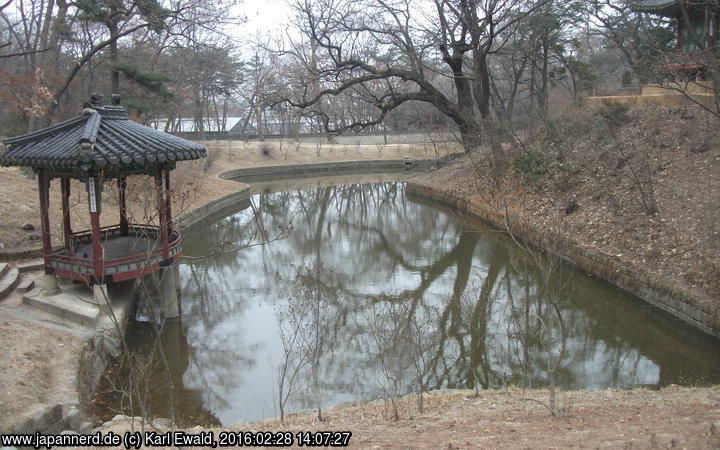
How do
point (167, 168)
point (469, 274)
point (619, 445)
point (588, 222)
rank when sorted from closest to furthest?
1. point (619, 445)
2. point (167, 168)
3. point (469, 274)
4. point (588, 222)

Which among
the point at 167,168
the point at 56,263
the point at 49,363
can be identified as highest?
the point at 167,168

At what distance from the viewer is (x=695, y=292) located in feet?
35.2

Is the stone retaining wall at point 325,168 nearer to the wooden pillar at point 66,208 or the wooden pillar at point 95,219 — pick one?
the wooden pillar at point 66,208

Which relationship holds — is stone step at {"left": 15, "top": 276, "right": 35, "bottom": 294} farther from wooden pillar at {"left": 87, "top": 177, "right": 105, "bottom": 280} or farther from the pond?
the pond

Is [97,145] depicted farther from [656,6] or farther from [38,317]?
[656,6]

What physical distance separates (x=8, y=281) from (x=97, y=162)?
3.56 metres

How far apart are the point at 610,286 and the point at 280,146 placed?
107ft

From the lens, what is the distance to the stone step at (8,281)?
10.1 m

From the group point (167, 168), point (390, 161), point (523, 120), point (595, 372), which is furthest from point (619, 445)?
point (390, 161)

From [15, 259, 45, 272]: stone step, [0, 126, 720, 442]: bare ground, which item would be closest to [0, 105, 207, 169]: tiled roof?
[0, 126, 720, 442]: bare ground

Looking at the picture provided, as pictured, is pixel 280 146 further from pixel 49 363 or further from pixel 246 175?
pixel 49 363

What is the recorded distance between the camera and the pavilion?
29.3 feet

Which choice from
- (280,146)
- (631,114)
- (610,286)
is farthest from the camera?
(280,146)

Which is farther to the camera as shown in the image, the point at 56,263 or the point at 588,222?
the point at 588,222
